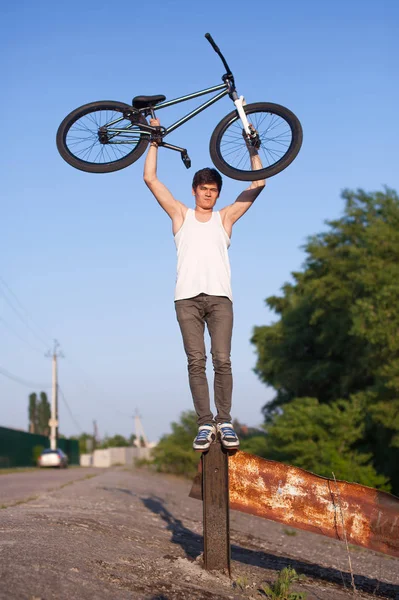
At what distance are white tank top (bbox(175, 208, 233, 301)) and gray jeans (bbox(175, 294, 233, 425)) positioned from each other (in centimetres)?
8

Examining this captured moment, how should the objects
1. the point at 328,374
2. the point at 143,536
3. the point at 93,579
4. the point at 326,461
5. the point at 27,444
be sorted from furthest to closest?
the point at 27,444, the point at 328,374, the point at 326,461, the point at 143,536, the point at 93,579

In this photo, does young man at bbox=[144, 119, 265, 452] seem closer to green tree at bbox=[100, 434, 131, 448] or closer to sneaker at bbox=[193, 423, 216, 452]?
sneaker at bbox=[193, 423, 216, 452]

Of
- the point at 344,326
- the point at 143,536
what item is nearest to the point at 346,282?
the point at 344,326

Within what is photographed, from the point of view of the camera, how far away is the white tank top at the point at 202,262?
6.12 meters

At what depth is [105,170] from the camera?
23.2 feet

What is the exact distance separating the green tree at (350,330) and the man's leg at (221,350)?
18.2 m

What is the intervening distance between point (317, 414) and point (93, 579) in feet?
71.0

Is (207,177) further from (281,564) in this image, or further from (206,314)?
(281,564)

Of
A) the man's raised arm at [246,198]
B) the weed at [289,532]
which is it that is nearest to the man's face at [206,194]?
the man's raised arm at [246,198]

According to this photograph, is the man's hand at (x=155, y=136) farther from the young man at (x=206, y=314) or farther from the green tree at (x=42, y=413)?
the green tree at (x=42, y=413)

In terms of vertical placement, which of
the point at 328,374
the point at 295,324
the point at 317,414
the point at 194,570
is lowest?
the point at 194,570

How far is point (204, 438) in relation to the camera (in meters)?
6.01

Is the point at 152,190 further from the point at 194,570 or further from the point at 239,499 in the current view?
the point at 194,570

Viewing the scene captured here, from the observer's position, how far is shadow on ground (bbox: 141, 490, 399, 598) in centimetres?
699
